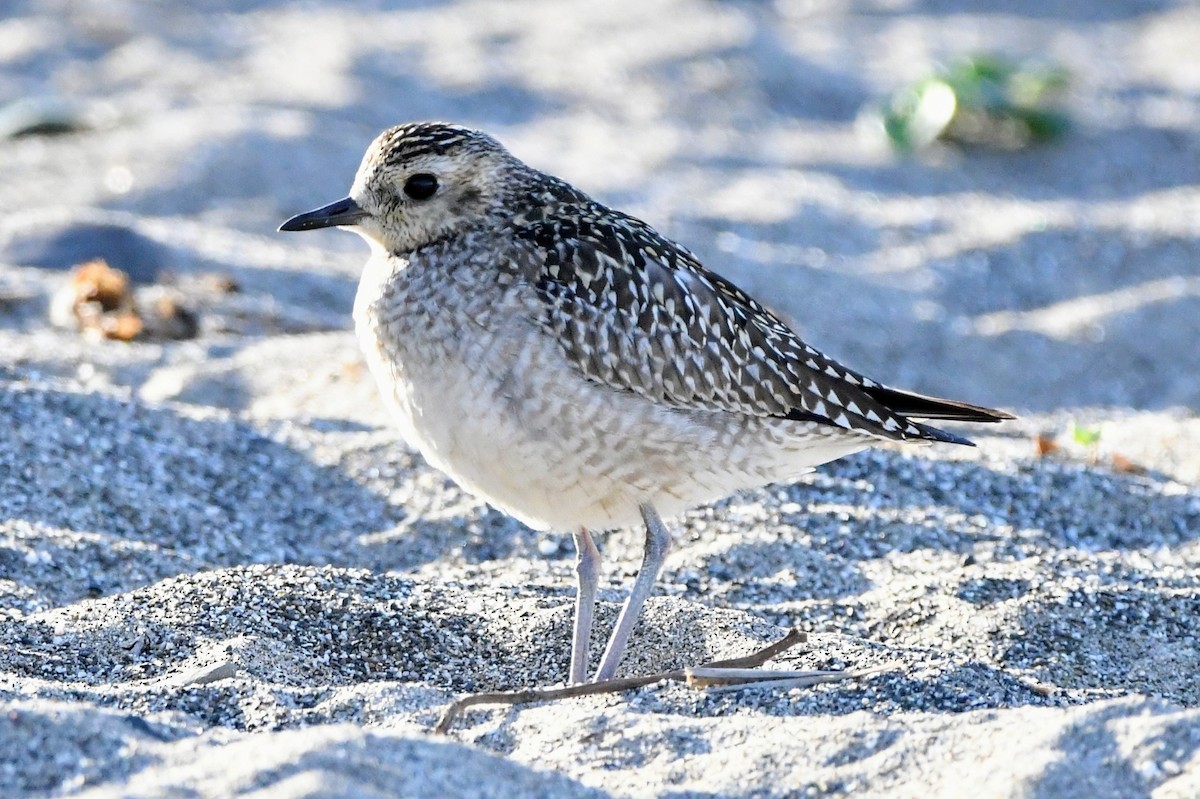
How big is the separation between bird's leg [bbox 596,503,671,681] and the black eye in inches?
42.0

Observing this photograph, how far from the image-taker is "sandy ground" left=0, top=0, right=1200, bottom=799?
145 inches

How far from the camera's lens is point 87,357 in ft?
24.7

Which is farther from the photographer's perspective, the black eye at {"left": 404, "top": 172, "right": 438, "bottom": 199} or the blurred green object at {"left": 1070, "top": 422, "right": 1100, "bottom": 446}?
the blurred green object at {"left": 1070, "top": 422, "right": 1100, "bottom": 446}

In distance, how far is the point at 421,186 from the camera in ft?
15.4

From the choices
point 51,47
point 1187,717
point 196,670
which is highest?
point 51,47

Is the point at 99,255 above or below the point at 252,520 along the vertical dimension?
above

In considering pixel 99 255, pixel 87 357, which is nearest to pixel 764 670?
pixel 87 357

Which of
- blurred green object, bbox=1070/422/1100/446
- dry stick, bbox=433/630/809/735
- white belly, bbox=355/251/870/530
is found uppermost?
white belly, bbox=355/251/870/530

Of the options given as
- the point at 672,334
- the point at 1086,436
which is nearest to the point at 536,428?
the point at 672,334

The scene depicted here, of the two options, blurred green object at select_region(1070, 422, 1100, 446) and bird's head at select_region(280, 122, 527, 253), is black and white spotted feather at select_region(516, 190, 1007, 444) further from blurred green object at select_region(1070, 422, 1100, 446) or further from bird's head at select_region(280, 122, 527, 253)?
blurred green object at select_region(1070, 422, 1100, 446)

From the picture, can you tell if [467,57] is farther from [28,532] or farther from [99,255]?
[28,532]

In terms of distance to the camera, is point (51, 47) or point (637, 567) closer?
point (637, 567)

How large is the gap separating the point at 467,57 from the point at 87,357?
6.94 m

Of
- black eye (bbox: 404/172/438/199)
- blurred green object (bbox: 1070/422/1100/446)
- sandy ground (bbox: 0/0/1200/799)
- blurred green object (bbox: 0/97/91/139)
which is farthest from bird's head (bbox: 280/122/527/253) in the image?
blurred green object (bbox: 0/97/91/139)
